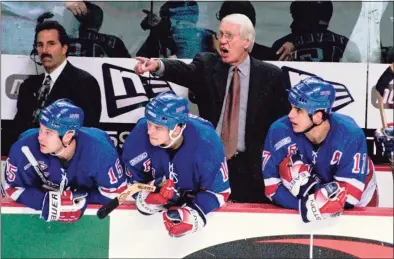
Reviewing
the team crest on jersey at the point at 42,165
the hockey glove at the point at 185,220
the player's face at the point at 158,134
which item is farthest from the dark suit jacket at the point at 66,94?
the hockey glove at the point at 185,220

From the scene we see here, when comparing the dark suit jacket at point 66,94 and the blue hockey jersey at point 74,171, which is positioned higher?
the dark suit jacket at point 66,94

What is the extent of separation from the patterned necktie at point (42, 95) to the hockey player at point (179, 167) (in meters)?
0.38

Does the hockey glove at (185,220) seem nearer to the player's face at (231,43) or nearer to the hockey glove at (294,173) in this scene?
the hockey glove at (294,173)

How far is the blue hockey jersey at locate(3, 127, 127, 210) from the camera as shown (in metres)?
2.03

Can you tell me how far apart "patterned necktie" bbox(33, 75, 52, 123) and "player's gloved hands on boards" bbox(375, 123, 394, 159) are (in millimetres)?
1322

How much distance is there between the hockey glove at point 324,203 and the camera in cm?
198

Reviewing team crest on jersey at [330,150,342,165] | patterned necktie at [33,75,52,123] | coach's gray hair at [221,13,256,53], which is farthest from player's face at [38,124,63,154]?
team crest on jersey at [330,150,342,165]

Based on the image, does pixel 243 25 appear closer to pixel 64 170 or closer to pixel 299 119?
pixel 299 119

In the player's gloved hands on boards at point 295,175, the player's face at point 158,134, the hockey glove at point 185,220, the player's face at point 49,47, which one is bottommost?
the hockey glove at point 185,220

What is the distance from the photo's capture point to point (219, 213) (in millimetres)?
2033

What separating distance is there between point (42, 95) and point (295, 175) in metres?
1.05

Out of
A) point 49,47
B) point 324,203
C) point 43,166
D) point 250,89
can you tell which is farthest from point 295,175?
point 49,47

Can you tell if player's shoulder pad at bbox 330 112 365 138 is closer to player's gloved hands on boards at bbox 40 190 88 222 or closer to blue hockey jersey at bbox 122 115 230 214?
blue hockey jersey at bbox 122 115 230 214

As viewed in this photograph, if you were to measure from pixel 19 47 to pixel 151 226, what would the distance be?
0.88 m
